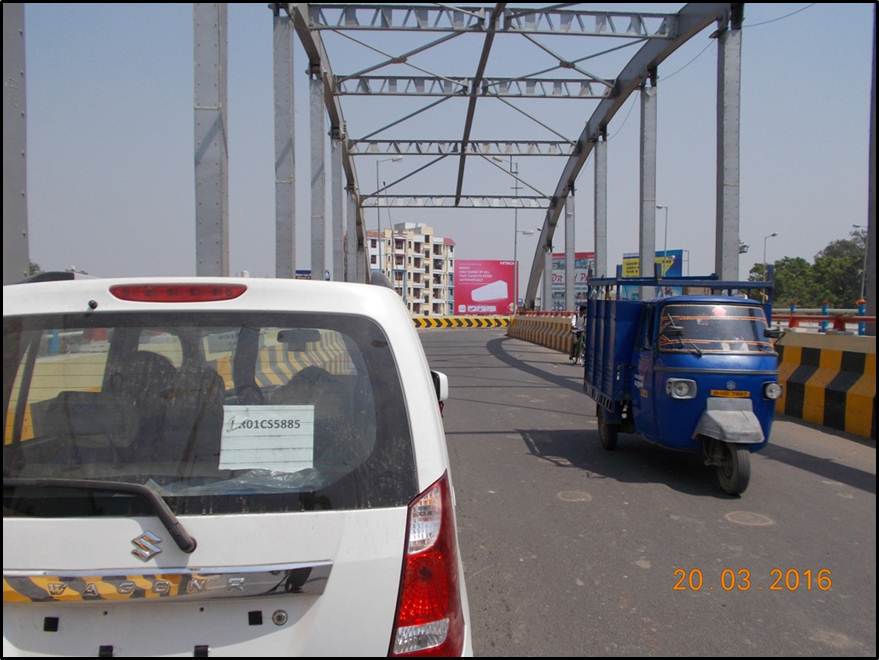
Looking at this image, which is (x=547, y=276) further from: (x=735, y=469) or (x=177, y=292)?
(x=177, y=292)

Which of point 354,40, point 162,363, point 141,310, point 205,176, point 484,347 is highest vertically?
point 354,40

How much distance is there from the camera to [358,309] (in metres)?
1.93

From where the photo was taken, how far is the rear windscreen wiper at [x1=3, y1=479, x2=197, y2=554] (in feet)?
5.44

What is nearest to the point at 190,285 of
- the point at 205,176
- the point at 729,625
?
the point at 729,625

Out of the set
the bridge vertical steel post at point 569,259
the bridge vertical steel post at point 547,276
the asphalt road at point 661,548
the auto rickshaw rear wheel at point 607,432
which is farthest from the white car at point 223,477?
the bridge vertical steel post at point 547,276

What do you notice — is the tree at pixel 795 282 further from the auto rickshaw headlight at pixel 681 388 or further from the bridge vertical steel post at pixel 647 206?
the auto rickshaw headlight at pixel 681 388

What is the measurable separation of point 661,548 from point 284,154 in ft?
40.1

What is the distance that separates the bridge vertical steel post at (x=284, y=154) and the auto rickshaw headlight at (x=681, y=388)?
992 centimetres

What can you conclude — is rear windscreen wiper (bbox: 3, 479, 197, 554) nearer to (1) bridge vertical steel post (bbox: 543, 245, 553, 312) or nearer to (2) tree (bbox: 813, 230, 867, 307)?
(1) bridge vertical steel post (bbox: 543, 245, 553, 312)

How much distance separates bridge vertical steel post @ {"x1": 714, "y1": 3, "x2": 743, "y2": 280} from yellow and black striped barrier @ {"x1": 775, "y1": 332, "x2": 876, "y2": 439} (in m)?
3.58

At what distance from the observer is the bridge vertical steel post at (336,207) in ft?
71.1

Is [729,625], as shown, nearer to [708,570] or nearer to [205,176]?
[708,570]

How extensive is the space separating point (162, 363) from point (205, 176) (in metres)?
7.90
